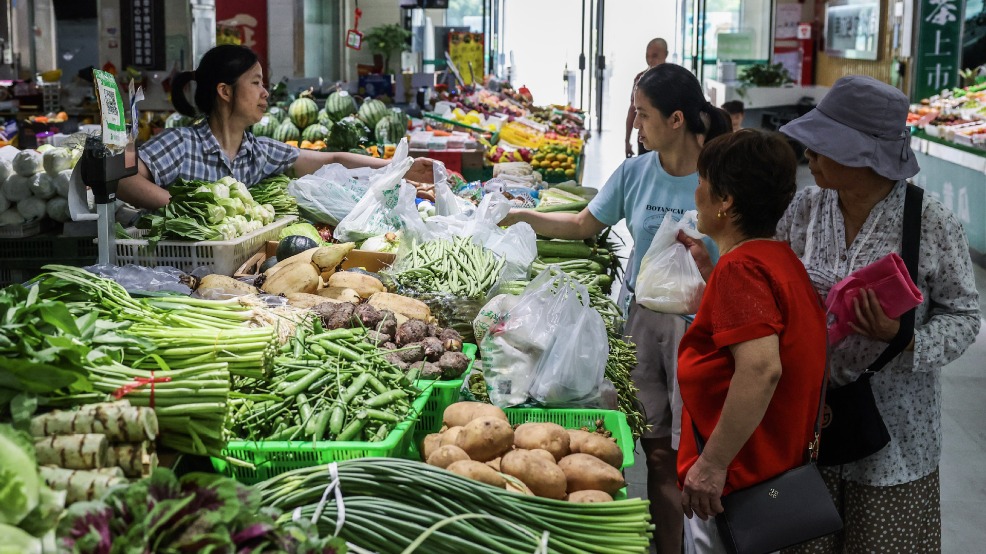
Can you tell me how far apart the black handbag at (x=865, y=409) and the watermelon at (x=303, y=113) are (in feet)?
20.9

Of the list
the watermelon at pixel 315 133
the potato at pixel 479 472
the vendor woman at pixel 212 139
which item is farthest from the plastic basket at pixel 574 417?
the watermelon at pixel 315 133

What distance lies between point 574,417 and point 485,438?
48cm

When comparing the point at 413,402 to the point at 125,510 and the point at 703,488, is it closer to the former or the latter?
the point at 703,488

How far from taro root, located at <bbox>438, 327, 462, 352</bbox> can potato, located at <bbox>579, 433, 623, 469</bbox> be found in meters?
0.67

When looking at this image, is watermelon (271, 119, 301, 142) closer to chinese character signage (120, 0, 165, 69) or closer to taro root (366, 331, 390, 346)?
chinese character signage (120, 0, 165, 69)

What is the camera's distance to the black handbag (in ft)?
7.97

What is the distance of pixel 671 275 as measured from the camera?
3141 millimetres

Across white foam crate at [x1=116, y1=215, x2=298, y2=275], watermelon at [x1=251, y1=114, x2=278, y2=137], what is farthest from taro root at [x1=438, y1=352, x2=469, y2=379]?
watermelon at [x1=251, y1=114, x2=278, y2=137]

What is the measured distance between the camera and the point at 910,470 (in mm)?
2506

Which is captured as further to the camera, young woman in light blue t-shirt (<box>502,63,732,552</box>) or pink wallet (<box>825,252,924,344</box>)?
young woman in light blue t-shirt (<box>502,63,732,552</box>)

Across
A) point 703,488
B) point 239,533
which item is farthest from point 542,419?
point 239,533

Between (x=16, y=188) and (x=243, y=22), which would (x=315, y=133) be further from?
(x=16, y=188)

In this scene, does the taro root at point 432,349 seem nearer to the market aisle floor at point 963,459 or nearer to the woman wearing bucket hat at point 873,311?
the woman wearing bucket hat at point 873,311

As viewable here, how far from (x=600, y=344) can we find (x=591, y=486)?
69cm
